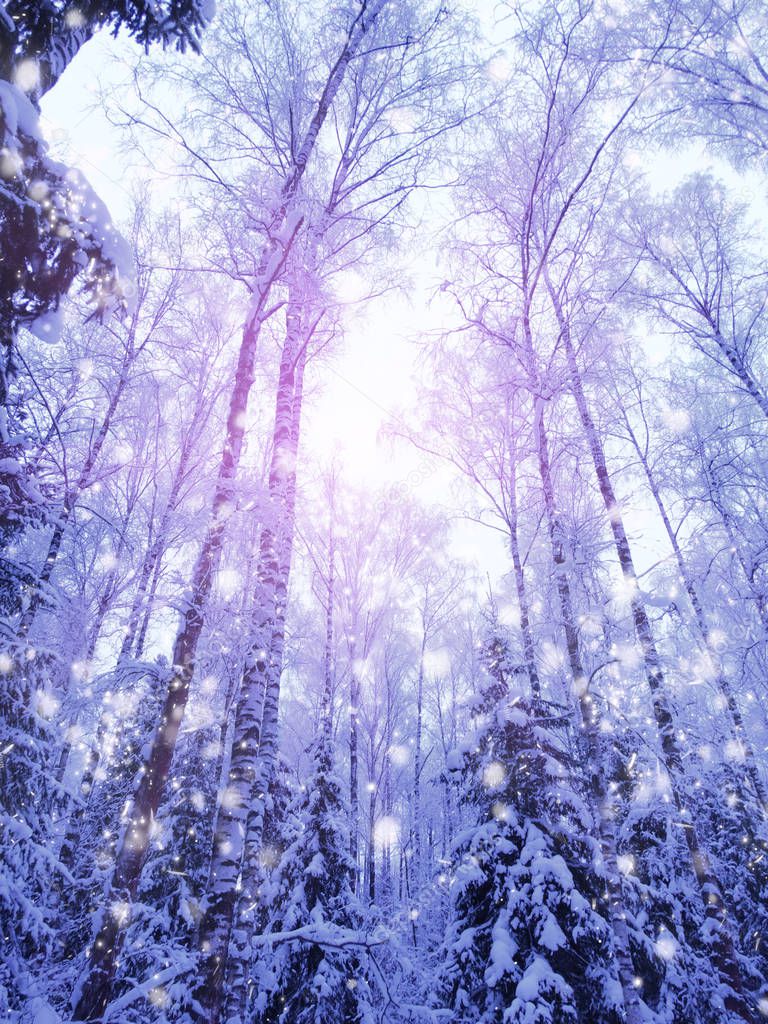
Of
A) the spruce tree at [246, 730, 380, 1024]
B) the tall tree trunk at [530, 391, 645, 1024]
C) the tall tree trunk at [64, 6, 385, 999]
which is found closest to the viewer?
the tall tree trunk at [64, 6, 385, 999]

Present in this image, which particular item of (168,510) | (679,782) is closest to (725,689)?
(679,782)

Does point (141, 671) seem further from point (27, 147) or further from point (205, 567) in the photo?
point (27, 147)

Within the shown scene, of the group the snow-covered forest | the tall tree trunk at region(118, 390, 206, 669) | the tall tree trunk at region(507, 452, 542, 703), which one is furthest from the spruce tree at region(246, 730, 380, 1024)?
the tall tree trunk at region(118, 390, 206, 669)

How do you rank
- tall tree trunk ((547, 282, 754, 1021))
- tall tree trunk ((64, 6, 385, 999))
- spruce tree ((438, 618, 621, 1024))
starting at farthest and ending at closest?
tall tree trunk ((547, 282, 754, 1021))
spruce tree ((438, 618, 621, 1024))
tall tree trunk ((64, 6, 385, 999))

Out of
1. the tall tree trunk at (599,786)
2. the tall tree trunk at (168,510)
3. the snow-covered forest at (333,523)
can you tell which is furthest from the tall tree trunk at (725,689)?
the tall tree trunk at (168,510)

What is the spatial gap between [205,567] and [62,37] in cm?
438

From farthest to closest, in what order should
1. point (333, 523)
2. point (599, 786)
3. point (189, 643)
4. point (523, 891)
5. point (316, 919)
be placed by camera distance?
point (333, 523) → point (316, 919) → point (523, 891) → point (599, 786) → point (189, 643)

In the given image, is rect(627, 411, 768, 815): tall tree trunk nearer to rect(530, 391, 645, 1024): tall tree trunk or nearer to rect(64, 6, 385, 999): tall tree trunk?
rect(530, 391, 645, 1024): tall tree trunk

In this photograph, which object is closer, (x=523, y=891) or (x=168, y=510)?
(x=523, y=891)

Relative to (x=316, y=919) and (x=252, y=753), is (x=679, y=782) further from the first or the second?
(x=252, y=753)

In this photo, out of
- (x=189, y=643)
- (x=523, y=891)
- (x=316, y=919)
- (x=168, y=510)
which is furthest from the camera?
(x=168, y=510)

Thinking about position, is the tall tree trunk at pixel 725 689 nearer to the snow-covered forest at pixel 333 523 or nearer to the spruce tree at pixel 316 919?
the snow-covered forest at pixel 333 523

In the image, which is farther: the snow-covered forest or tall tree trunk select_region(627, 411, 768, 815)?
tall tree trunk select_region(627, 411, 768, 815)

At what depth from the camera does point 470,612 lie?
22.0 m
